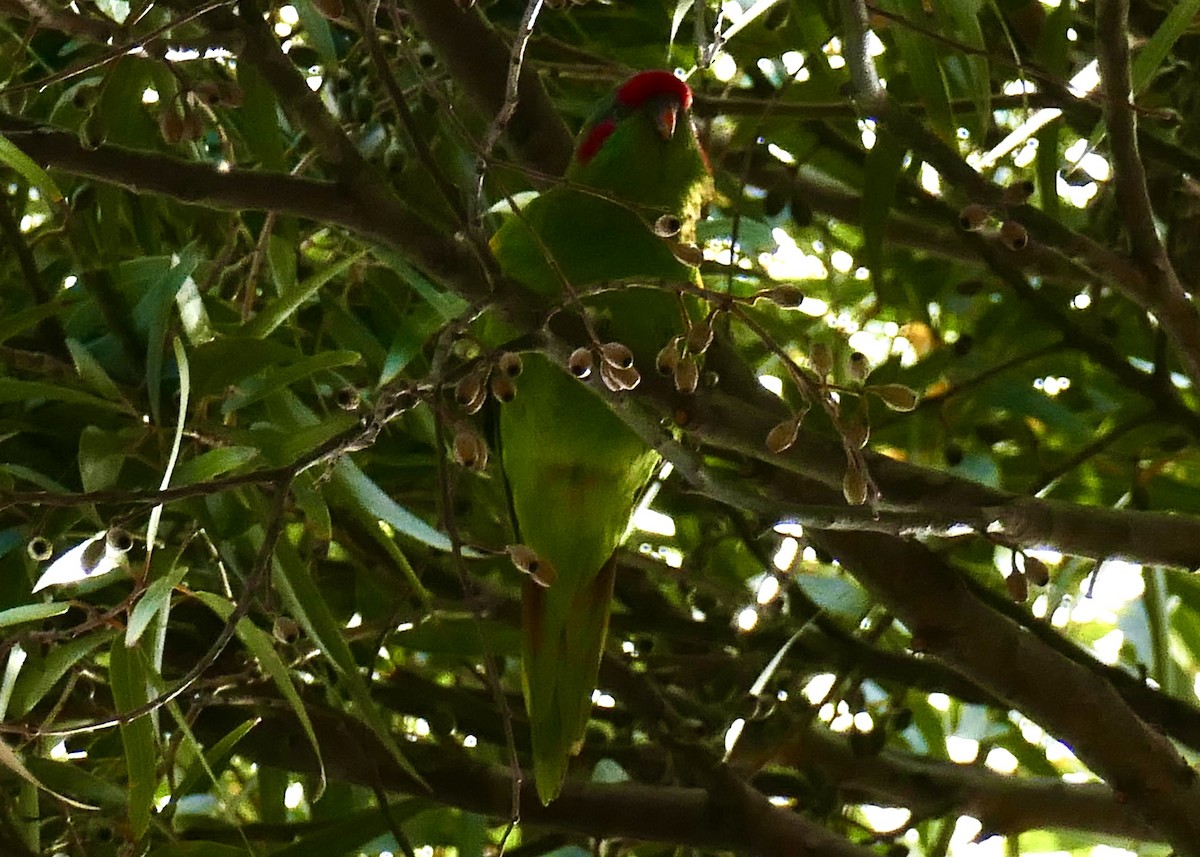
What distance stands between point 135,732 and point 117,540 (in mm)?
231

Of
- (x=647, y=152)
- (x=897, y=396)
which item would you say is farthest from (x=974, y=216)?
(x=647, y=152)

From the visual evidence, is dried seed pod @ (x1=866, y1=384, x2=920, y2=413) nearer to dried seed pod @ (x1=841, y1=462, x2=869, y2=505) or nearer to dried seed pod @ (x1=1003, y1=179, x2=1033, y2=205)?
dried seed pod @ (x1=841, y1=462, x2=869, y2=505)

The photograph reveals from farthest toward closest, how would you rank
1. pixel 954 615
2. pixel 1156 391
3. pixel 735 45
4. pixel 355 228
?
pixel 735 45, pixel 1156 391, pixel 954 615, pixel 355 228

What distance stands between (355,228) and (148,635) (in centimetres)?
37

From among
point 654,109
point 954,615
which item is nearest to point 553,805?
point 954,615

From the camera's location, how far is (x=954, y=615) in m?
1.06

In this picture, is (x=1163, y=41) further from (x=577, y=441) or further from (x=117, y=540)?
(x=117, y=540)

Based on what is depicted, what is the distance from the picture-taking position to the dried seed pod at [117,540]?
692 mm

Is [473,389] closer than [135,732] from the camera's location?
Yes

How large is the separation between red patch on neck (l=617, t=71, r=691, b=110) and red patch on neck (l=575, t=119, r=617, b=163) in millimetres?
48

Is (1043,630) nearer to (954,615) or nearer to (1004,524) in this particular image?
(954,615)

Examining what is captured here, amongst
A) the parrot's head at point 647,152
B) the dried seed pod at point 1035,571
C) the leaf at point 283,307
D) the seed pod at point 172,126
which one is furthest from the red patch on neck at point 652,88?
the dried seed pod at point 1035,571

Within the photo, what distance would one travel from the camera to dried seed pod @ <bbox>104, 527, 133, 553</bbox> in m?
0.69

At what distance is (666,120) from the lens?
1.34 meters
